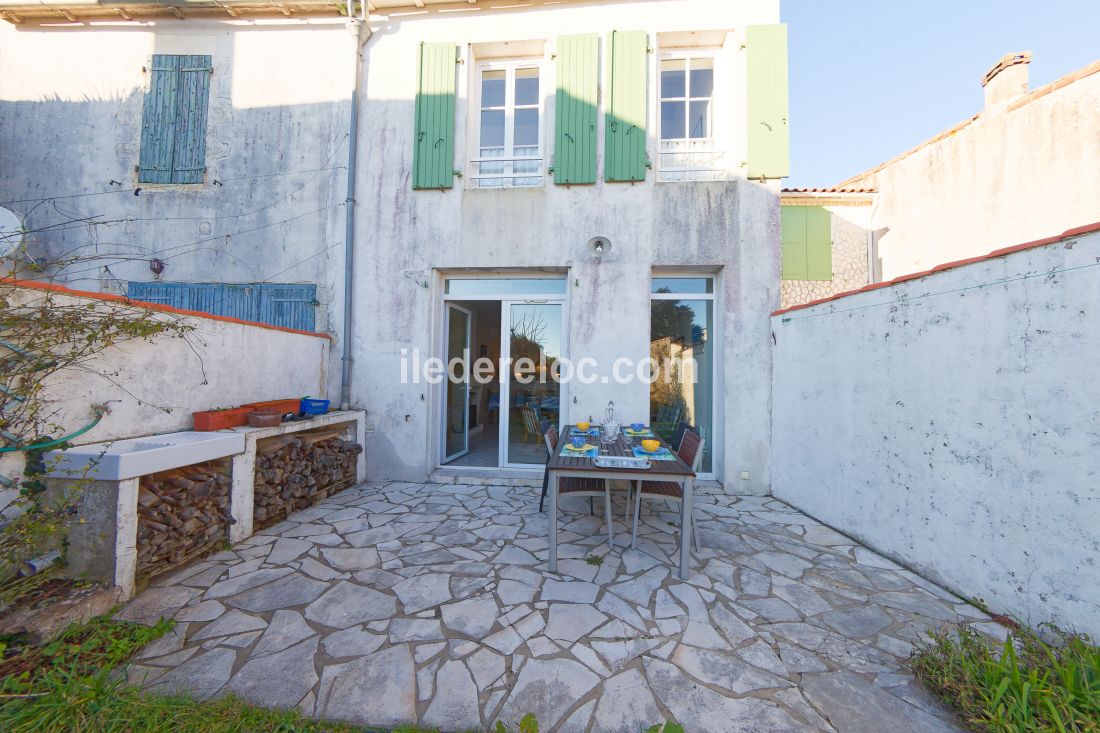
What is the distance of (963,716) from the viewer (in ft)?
5.32

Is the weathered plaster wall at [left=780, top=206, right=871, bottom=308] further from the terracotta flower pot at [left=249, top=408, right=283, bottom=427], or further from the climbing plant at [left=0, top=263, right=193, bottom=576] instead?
the climbing plant at [left=0, top=263, right=193, bottom=576]

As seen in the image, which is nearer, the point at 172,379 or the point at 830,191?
the point at 172,379

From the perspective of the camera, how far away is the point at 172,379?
3121mm

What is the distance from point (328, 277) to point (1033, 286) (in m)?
6.47

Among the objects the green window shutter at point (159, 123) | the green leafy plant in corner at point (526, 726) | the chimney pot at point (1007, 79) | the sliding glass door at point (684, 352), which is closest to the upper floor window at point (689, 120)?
the sliding glass door at point (684, 352)

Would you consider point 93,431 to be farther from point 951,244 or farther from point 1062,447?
point 951,244

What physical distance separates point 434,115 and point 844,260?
21.0 feet

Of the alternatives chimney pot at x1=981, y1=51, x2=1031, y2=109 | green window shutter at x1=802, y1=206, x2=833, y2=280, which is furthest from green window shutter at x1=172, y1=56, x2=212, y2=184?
chimney pot at x1=981, y1=51, x2=1031, y2=109

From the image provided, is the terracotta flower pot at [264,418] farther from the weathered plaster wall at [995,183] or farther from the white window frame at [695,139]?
the weathered plaster wall at [995,183]

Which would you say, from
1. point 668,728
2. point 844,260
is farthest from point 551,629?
point 844,260

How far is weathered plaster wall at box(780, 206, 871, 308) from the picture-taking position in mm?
5902

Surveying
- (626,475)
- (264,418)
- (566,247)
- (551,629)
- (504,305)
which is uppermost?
(566,247)

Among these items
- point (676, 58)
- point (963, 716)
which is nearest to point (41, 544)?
point (963, 716)

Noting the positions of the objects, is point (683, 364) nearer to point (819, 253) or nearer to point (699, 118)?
point (819, 253)
